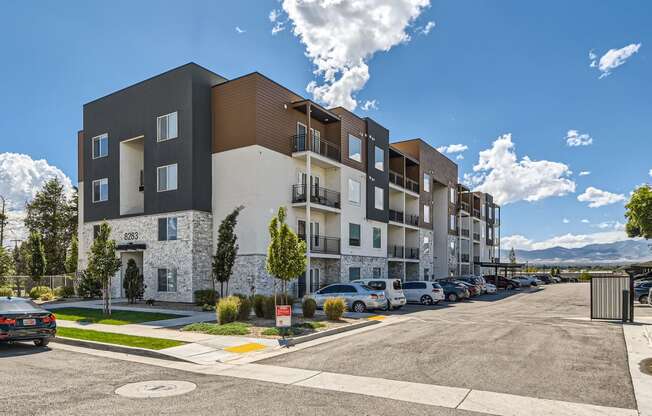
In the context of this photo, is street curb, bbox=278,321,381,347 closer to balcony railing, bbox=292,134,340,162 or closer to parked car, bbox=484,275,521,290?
balcony railing, bbox=292,134,340,162

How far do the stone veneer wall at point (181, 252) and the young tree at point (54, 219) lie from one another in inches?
1174

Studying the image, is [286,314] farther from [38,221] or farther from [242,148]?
[38,221]

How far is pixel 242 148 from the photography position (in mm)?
27906

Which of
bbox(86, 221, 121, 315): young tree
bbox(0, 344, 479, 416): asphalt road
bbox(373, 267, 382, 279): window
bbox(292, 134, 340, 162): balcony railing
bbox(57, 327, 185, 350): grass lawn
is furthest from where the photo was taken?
bbox(373, 267, 382, 279): window

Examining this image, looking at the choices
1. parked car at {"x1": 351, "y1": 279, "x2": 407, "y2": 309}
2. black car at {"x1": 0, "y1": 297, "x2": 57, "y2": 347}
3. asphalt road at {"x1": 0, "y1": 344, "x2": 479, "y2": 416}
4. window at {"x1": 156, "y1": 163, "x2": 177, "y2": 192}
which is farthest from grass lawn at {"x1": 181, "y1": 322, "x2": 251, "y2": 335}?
window at {"x1": 156, "y1": 163, "x2": 177, "y2": 192}

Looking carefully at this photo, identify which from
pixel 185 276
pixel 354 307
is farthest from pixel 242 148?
pixel 354 307

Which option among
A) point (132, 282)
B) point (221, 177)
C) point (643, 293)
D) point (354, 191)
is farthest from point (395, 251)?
point (132, 282)

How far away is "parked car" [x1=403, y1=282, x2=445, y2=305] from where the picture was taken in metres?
29.2

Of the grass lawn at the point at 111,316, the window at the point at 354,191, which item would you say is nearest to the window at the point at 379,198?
the window at the point at 354,191

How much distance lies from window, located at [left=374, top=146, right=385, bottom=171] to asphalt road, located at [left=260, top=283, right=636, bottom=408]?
2122cm

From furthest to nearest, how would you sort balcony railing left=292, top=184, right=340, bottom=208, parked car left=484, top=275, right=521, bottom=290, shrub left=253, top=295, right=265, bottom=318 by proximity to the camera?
parked car left=484, top=275, right=521, bottom=290
balcony railing left=292, top=184, right=340, bottom=208
shrub left=253, top=295, right=265, bottom=318

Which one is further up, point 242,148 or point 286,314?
point 242,148

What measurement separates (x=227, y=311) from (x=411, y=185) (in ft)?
97.2

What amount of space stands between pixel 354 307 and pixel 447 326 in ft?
20.0
